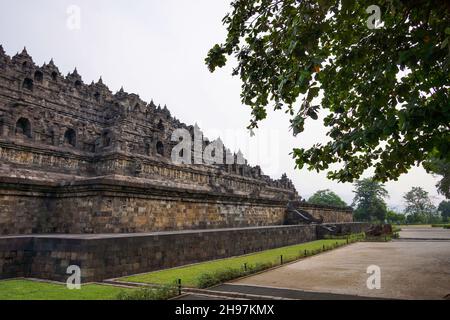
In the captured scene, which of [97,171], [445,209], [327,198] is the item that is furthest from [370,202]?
[97,171]

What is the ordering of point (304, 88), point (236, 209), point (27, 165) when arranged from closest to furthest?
point (304, 88)
point (27, 165)
point (236, 209)

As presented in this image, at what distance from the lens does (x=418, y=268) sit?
10.4m

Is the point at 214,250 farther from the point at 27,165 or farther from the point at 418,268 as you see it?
the point at 27,165

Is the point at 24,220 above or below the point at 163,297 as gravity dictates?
above

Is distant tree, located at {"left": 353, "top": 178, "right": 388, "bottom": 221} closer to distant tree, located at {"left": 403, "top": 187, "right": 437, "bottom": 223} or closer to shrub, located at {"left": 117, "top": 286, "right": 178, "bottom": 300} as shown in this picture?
distant tree, located at {"left": 403, "top": 187, "right": 437, "bottom": 223}

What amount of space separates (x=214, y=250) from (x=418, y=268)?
21.2 feet

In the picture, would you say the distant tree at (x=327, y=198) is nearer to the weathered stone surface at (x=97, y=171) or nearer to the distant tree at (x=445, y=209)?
the distant tree at (x=445, y=209)

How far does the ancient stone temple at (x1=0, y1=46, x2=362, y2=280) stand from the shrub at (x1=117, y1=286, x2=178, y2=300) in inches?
86.6

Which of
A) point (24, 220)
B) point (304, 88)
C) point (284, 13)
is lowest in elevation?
point (24, 220)

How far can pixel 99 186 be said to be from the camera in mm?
10500

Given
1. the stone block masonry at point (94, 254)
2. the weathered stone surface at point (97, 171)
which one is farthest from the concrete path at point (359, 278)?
the weathered stone surface at point (97, 171)

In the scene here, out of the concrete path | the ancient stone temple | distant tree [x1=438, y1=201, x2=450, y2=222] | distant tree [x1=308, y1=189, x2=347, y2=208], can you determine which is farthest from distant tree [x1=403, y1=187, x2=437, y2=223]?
the concrete path
